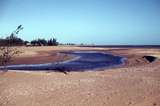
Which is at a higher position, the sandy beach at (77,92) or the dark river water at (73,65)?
the sandy beach at (77,92)

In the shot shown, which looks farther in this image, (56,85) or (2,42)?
(56,85)

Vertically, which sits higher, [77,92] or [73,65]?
[77,92]

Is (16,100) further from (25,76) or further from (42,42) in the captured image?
(42,42)

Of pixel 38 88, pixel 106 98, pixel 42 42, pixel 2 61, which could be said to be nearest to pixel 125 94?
pixel 106 98

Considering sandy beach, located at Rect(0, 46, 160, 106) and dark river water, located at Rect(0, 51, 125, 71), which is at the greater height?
sandy beach, located at Rect(0, 46, 160, 106)

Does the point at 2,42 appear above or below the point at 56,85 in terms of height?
above

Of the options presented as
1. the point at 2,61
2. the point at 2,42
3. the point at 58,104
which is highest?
the point at 2,42

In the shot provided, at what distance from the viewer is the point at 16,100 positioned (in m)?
13.4

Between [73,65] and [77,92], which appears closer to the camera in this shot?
[77,92]

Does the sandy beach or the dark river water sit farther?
the dark river water

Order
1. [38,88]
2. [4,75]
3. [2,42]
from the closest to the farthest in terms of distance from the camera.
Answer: [2,42], [38,88], [4,75]

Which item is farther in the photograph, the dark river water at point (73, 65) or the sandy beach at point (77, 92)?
the dark river water at point (73, 65)

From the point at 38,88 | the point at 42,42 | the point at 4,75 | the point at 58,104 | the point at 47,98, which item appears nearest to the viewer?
the point at 58,104

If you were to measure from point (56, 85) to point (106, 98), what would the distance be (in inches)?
157
